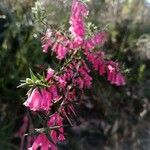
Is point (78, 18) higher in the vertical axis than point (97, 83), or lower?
higher

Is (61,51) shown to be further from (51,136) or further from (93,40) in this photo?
(51,136)

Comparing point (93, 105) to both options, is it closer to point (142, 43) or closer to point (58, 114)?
point (142, 43)

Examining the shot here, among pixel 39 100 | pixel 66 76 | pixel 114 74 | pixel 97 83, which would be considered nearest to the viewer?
pixel 39 100

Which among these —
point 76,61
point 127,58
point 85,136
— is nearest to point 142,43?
point 127,58

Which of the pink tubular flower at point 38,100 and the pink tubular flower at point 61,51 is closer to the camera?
the pink tubular flower at point 38,100

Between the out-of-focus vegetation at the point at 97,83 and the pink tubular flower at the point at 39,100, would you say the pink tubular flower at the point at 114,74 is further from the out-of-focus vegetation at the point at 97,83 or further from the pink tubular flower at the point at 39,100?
the out-of-focus vegetation at the point at 97,83

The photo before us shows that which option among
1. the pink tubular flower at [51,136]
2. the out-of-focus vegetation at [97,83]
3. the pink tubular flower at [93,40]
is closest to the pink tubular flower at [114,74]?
the pink tubular flower at [93,40]

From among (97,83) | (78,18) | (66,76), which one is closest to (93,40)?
(78,18)
